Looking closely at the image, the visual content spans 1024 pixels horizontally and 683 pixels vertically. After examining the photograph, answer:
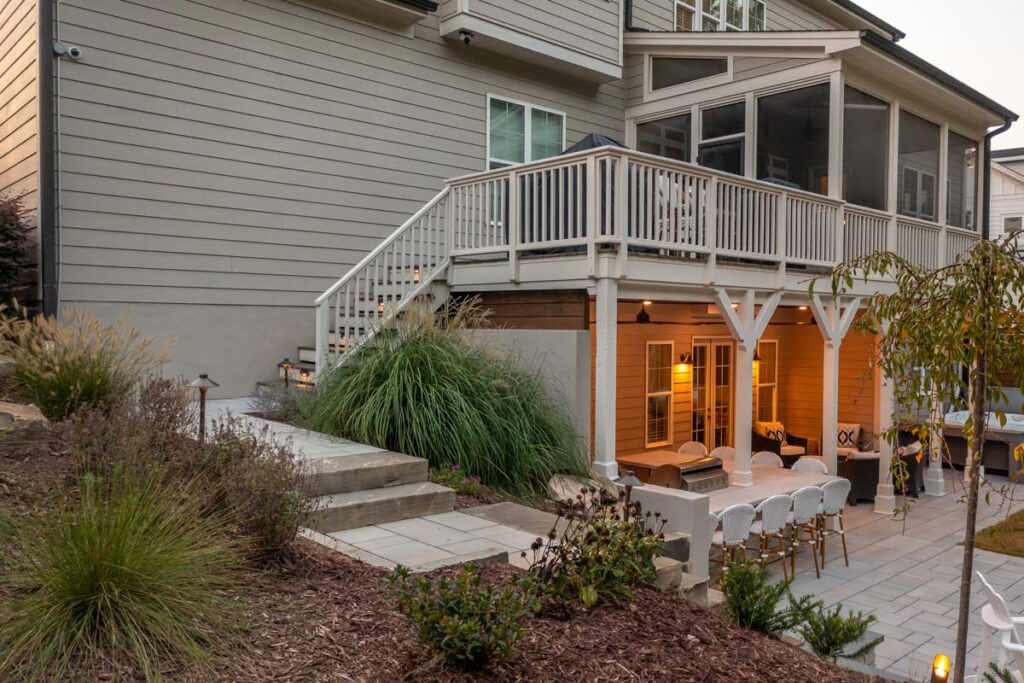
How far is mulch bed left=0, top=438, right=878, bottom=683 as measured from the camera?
9.13ft

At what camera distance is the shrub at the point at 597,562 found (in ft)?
11.8

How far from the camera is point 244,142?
8.59m

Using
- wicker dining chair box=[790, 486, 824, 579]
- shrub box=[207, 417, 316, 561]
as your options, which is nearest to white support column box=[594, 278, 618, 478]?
wicker dining chair box=[790, 486, 824, 579]

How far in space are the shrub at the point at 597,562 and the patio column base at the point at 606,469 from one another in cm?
303

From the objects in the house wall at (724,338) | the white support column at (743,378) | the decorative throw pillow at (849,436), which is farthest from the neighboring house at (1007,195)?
the white support column at (743,378)

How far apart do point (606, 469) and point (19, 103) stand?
7.18 meters

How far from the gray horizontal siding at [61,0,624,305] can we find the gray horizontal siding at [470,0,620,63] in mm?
640

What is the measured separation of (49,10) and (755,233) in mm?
7760

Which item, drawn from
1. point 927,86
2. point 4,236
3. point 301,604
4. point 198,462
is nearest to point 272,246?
point 4,236

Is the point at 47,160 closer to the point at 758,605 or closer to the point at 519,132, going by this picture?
the point at 519,132

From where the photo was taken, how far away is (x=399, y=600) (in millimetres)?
3041

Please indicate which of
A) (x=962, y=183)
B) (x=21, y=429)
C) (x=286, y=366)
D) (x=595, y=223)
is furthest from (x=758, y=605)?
(x=962, y=183)

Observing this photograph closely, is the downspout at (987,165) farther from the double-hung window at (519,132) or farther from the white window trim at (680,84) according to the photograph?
the double-hung window at (519,132)

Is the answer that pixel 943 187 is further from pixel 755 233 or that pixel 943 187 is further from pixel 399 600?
pixel 399 600
